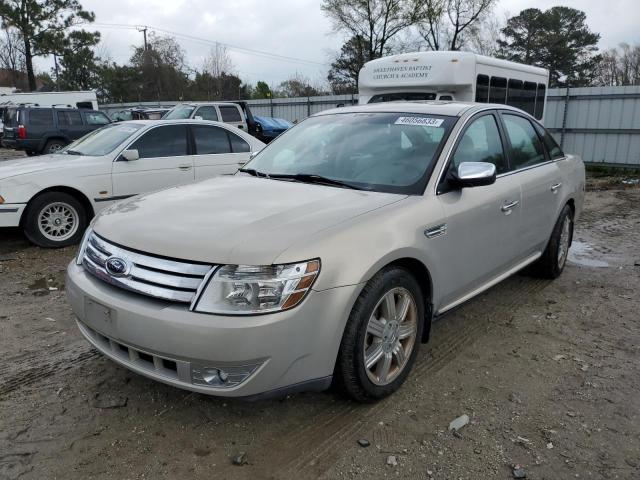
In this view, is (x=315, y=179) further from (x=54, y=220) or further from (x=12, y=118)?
(x=12, y=118)

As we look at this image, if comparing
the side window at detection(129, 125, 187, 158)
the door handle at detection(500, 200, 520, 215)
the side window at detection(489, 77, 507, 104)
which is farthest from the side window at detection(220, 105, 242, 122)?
the door handle at detection(500, 200, 520, 215)

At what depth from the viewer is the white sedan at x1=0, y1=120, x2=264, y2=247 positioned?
19.7ft

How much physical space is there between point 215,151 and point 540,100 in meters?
9.35

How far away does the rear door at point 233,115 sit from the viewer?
48.5ft

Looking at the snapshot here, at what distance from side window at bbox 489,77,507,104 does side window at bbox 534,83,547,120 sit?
196 centimetres

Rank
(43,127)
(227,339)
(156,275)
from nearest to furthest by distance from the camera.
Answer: (227,339) → (156,275) → (43,127)

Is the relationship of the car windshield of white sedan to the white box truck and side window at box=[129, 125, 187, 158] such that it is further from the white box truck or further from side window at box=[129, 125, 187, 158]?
the white box truck

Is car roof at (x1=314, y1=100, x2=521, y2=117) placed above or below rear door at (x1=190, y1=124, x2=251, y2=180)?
above

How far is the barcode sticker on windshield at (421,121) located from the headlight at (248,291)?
5.81 feet

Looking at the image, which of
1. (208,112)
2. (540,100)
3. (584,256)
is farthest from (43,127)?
(584,256)

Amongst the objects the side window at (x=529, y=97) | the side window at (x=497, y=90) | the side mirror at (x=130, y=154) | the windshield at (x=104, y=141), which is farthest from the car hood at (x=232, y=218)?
the side window at (x=529, y=97)

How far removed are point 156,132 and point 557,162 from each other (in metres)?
4.81

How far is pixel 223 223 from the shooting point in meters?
2.71

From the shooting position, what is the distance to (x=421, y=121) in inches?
145
